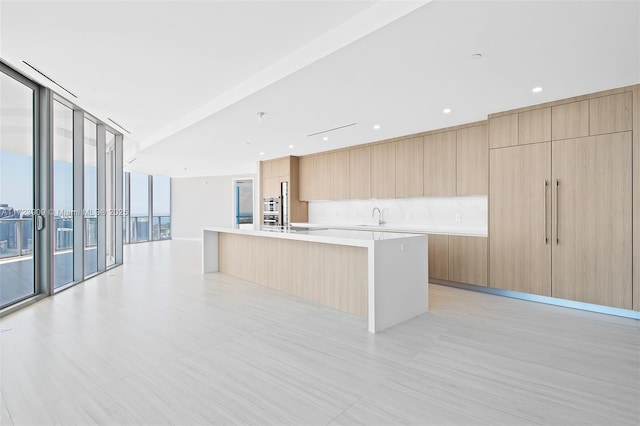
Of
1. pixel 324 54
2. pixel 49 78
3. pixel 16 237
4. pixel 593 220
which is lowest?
pixel 16 237

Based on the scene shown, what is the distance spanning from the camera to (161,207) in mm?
11586

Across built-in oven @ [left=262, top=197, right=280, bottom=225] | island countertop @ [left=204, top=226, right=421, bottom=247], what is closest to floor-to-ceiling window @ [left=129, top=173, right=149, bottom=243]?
built-in oven @ [left=262, top=197, right=280, bottom=225]

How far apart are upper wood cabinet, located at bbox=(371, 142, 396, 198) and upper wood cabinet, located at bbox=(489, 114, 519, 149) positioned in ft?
5.92

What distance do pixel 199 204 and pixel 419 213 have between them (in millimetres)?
8496

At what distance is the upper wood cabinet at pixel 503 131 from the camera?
4.23m

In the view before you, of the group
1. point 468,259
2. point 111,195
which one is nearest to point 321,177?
point 468,259

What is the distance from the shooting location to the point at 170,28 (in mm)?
2676

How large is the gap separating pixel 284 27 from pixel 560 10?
1984mm

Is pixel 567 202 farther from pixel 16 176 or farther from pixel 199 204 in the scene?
pixel 199 204

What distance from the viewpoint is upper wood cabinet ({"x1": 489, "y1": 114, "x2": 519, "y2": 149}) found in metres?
4.23

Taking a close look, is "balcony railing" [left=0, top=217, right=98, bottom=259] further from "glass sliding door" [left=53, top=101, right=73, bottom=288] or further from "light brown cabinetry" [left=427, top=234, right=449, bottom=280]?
"light brown cabinetry" [left=427, top=234, right=449, bottom=280]

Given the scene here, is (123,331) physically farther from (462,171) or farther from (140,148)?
(140,148)

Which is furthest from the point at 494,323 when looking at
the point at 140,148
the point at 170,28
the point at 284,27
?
the point at 140,148

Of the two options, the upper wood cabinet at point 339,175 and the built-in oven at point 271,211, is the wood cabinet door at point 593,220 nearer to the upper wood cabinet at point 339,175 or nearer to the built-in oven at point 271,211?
the upper wood cabinet at point 339,175
